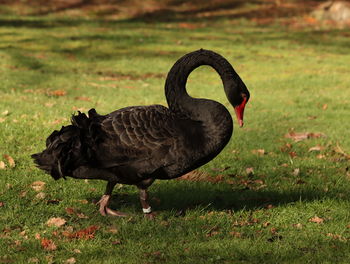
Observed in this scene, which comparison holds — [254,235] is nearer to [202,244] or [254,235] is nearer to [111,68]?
[202,244]

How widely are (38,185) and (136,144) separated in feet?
6.28

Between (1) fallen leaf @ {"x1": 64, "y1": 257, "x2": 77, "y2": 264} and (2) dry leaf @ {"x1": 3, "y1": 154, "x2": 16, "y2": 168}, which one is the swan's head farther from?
(2) dry leaf @ {"x1": 3, "y1": 154, "x2": 16, "y2": 168}

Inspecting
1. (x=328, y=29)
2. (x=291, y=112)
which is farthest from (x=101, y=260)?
(x=328, y=29)

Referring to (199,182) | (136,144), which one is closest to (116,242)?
(136,144)

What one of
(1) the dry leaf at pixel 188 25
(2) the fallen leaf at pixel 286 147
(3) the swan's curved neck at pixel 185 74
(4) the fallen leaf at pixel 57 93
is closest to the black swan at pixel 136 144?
(3) the swan's curved neck at pixel 185 74

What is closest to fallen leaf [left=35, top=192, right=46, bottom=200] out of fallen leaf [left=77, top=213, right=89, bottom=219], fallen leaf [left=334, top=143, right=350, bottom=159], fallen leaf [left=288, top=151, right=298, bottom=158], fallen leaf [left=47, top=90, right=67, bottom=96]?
fallen leaf [left=77, top=213, right=89, bottom=219]

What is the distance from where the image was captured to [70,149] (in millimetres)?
5539

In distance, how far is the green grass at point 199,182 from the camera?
536cm

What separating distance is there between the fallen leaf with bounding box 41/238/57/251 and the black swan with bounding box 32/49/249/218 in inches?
23.5

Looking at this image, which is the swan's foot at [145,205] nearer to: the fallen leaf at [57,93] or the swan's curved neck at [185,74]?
the swan's curved neck at [185,74]

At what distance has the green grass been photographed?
5.36 m

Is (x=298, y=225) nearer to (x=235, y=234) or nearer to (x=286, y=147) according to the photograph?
(x=235, y=234)

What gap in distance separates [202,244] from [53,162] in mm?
1514

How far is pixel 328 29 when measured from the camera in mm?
28547
